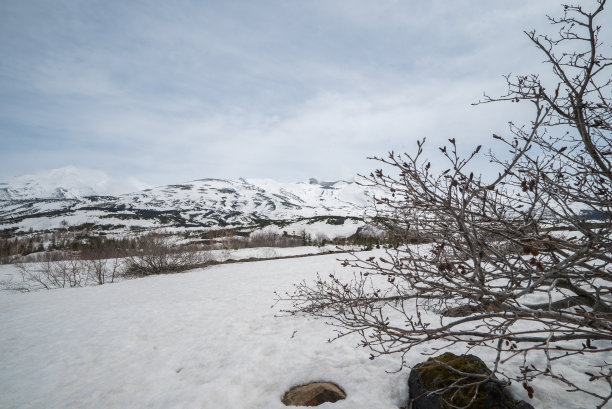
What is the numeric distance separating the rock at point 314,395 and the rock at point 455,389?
36.7 inches

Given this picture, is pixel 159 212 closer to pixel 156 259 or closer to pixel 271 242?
pixel 271 242

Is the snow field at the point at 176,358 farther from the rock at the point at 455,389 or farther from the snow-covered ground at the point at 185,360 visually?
the rock at the point at 455,389

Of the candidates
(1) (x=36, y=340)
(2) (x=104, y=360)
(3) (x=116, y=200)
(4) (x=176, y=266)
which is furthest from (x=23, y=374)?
(3) (x=116, y=200)

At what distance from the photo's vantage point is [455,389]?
8.89 ft

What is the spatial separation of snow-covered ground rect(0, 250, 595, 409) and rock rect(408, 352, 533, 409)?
0.34 metres

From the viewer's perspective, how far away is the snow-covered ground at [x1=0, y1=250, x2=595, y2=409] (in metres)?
3.62

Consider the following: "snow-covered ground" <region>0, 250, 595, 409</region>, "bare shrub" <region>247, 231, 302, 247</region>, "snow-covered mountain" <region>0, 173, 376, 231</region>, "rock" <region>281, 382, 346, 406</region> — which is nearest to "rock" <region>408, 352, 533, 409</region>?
"snow-covered ground" <region>0, 250, 595, 409</region>

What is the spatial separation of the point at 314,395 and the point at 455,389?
1.69 meters

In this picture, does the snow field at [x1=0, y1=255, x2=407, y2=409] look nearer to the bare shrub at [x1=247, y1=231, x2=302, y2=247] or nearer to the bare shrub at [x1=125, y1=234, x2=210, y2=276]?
the bare shrub at [x1=125, y1=234, x2=210, y2=276]

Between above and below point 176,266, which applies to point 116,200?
above

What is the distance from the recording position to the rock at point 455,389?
256 centimetres

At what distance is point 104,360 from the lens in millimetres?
5137

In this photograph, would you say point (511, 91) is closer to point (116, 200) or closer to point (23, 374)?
point (23, 374)

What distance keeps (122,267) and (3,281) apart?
5593 mm
